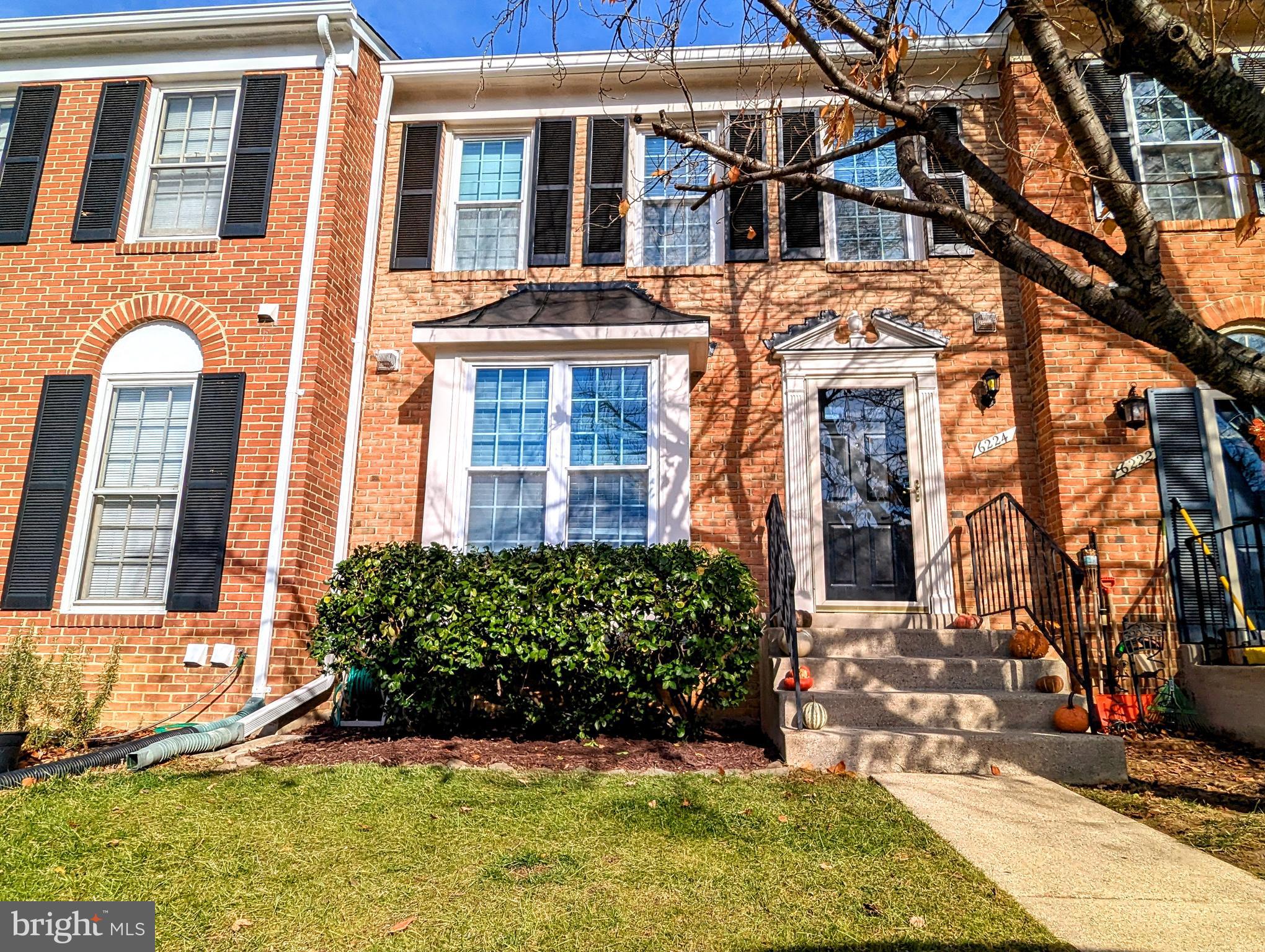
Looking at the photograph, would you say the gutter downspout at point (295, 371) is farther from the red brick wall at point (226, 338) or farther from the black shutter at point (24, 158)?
the black shutter at point (24, 158)

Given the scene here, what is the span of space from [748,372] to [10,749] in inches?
226

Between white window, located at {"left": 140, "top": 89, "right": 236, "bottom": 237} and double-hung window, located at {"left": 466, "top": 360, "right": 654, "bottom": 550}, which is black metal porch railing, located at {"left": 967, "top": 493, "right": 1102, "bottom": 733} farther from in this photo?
white window, located at {"left": 140, "top": 89, "right": 236, "bottom": 237}

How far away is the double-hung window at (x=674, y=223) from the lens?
742cm

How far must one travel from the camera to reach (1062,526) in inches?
243

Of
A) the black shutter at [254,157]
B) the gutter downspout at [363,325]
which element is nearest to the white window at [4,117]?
the black shutter at [254,157]

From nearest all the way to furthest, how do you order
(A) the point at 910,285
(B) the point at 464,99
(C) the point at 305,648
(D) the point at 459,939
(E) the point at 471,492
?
(D) the point at 459,939
(C) the point at 305,648
(E) the point at 471,492
(A) the point at 910,285
(B) the point at 464,99

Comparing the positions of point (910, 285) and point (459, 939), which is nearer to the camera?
point (459, 939)

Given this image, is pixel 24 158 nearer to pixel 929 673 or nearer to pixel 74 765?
pixel 74 765

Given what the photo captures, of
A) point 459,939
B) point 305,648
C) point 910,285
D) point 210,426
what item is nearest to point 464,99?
point 210,426

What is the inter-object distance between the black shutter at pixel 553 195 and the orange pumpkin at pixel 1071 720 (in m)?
5.43

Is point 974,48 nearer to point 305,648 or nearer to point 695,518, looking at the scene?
point 695,518

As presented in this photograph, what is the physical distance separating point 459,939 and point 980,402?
6.02 meters

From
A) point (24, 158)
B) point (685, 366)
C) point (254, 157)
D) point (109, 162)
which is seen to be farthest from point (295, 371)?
point (24, 158)

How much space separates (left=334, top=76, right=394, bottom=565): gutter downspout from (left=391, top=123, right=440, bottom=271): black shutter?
191 mm
